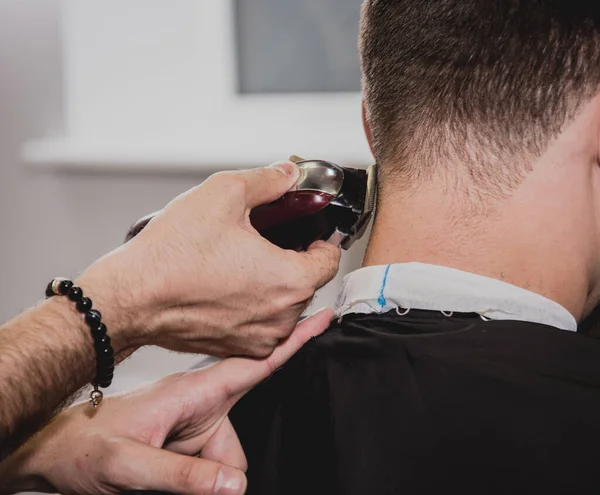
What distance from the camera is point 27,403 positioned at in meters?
0.75

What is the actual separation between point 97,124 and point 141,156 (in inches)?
10.4

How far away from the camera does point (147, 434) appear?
0.92 metres

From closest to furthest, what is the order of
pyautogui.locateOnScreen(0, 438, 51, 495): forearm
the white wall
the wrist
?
the wrist → pyautogui.locateOnScreen(0, 438, 51, 495): forearm → the white wall

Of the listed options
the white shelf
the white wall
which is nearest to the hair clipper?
the white shelf

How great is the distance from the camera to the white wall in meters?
1.79

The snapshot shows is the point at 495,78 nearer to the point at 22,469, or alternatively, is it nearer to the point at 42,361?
the point at 42,361

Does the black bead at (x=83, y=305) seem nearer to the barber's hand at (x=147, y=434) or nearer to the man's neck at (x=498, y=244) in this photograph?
the barber's hand at (x=147, y=434)

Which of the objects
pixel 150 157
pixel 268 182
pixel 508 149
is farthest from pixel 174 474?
pixel 150 157

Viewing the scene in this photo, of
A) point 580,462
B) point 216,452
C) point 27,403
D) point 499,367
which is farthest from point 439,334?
point 27,403

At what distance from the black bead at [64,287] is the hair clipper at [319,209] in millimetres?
150

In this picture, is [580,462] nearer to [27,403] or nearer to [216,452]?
[216,452]

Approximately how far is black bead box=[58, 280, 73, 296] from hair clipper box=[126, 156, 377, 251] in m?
0.15

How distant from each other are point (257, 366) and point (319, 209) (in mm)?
202

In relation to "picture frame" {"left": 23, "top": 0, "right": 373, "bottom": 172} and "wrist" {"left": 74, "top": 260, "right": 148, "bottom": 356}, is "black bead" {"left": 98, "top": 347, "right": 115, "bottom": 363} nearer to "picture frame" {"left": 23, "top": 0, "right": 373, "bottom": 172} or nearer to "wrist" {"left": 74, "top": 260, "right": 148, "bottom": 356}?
"wrist" {"left": 74, "top": 260, "right": 148, "bottom": 356}
